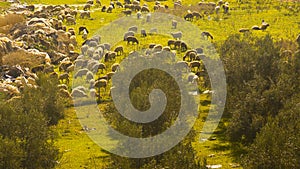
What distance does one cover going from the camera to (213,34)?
46.6 metres

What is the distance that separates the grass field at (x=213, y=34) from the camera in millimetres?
22109

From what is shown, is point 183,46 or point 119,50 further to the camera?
point 183,46

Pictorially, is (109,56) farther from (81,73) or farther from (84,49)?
(81,73)

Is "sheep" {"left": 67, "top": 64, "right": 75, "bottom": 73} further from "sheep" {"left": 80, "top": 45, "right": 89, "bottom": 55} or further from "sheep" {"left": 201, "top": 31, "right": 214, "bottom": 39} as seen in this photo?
"sheep" {"left": 201, "top": 31, "right": 214, "bottom": 39}

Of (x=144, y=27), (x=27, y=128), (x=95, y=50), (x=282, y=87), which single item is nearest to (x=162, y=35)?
(x=144, y=27)

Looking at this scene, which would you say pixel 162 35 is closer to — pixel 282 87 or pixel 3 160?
pixel 282 87

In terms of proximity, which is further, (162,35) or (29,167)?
(162,35)

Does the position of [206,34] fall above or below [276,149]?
below

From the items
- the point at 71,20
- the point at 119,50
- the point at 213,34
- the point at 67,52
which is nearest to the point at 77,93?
the point at 119,50

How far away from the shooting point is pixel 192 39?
43.8 meters

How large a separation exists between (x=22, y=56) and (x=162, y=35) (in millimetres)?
14133

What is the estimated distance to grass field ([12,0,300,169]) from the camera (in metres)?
22.1

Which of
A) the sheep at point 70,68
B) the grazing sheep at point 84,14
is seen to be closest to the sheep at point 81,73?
the sheep at point 70,68

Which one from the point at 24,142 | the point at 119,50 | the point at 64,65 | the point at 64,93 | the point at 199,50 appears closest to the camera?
the point at 24,142
